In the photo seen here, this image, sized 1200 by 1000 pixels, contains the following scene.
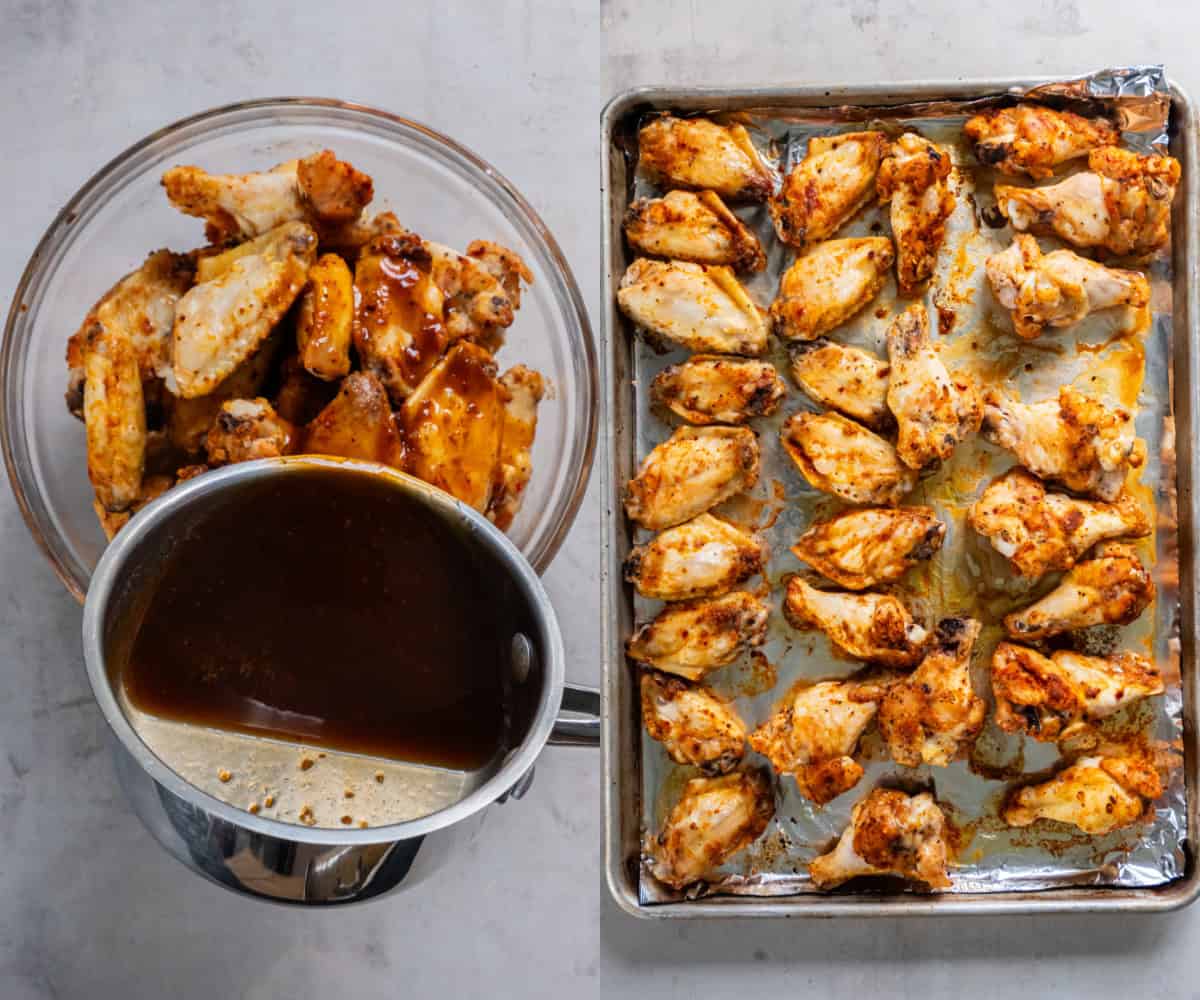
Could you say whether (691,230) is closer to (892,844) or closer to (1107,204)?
(1107,204)

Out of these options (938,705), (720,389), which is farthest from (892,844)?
(720,389)

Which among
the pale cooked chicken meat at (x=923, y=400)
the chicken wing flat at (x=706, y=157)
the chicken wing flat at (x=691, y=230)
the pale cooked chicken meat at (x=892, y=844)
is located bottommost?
the pale cooked chicken meat at (x=892, y=844)

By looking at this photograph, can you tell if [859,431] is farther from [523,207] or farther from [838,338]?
[523,207]

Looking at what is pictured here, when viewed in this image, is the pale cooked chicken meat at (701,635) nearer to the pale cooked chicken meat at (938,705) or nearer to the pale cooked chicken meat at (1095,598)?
the pale cooked chicken meat at (938,705)

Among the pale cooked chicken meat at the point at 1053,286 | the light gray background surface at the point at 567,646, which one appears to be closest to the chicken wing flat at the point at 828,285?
the pale cooked chicken meat at the point at 1053,286

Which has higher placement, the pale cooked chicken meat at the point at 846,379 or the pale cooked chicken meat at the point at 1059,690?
the pale cooked chicken meat at the point at 846,379

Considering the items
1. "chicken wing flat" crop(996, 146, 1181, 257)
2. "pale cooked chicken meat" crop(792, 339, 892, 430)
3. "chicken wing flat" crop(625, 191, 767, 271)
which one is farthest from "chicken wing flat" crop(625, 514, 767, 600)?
"chicken wing flat" crop(996, 146, 1181, 257)
